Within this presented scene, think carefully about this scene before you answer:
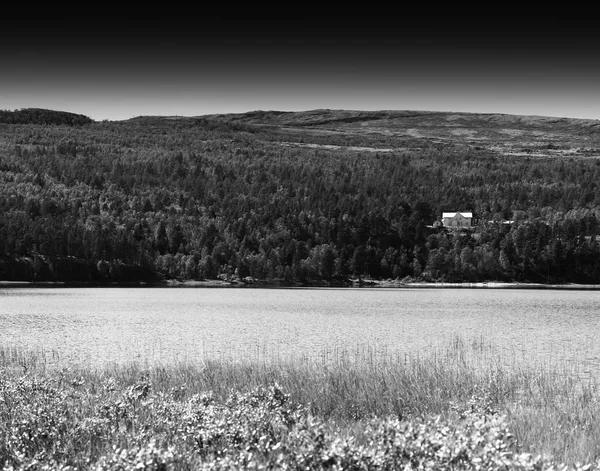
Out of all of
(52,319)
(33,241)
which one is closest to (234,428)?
(52,319)

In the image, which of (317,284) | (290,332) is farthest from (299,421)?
(317,284)

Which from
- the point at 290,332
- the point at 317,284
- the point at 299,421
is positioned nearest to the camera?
the point at 299,421

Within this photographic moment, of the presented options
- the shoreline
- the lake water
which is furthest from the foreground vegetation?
the shoreline

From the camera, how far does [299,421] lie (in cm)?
1455

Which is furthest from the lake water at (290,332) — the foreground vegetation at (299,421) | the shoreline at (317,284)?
the shoreline at (317,284)

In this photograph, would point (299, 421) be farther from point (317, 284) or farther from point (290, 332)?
point (317, 284)

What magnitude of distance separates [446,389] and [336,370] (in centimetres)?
433

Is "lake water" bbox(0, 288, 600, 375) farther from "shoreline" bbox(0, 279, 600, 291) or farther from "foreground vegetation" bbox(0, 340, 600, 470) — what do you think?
"shoreline" bbox(0, 279, 600, 291)

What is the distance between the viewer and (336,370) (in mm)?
24250

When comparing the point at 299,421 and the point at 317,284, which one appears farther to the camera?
the point at 317,284

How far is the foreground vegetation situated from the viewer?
1120 centimetres

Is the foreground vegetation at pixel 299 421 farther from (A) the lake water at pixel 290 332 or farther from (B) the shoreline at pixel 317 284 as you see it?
(B) the shoreline at pixel 317 284

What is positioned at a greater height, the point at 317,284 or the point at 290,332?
the point at 290,332

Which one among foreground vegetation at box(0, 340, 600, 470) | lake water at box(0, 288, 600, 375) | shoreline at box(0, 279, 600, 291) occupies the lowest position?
shoreline at box(0, 279, 600, 291)
